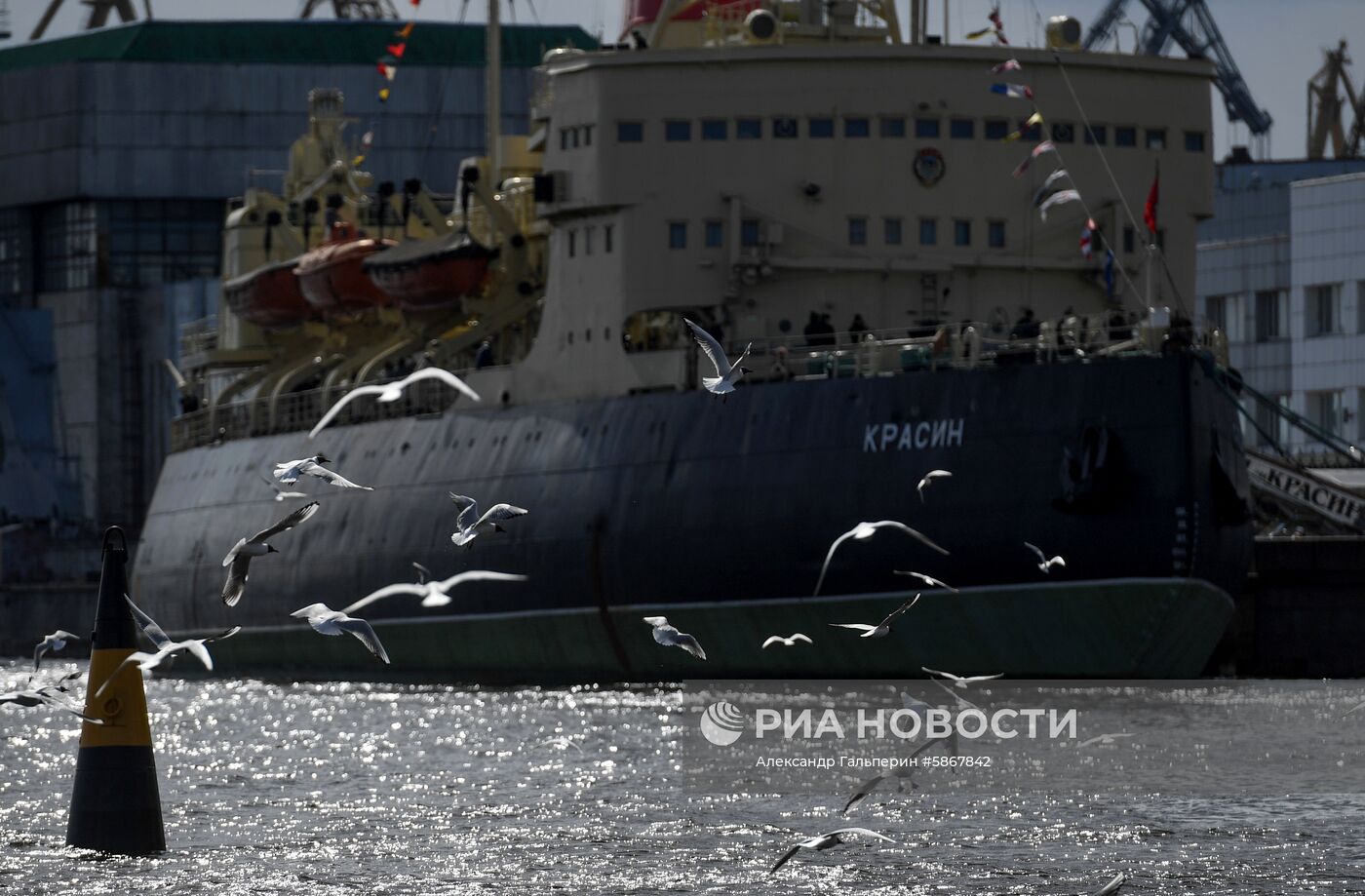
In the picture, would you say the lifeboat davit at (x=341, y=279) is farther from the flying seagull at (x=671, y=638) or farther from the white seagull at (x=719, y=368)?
the flying seagull at (x=671, y=638)

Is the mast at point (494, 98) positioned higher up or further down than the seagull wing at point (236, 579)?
higher up

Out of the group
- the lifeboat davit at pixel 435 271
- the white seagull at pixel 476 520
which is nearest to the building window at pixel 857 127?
the lifeboat davit at pixel 435 271

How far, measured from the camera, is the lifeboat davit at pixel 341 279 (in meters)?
63.7

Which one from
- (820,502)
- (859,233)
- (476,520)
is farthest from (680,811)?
(859,233)

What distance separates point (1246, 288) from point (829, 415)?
5405cm

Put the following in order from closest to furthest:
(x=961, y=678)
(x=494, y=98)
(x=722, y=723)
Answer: (x=722, y=723)
(x=961, y=678)
(x=494, y=98)

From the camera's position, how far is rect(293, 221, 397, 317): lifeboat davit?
63.7 meters

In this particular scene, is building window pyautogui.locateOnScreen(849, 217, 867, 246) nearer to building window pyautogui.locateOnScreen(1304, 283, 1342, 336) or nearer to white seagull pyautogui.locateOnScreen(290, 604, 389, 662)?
white seagull pyautogui.locateOnScreen(290, 604, 389, 662)

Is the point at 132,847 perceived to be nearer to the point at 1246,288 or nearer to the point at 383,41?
the point at 1246,288

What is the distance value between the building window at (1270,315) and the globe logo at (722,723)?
5765 cm

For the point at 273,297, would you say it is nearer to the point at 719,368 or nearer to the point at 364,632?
the point at 719,368

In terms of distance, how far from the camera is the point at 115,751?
2342 cm

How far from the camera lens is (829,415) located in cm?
4628

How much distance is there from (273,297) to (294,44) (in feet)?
152
